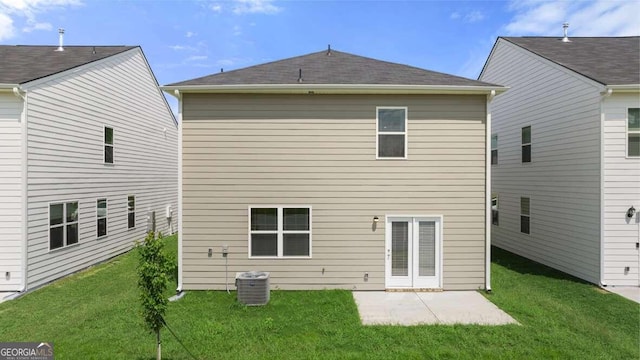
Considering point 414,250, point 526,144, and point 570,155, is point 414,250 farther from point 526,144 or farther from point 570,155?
point 526,144

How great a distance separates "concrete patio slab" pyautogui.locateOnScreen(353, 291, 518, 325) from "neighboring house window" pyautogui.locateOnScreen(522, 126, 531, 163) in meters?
6.08

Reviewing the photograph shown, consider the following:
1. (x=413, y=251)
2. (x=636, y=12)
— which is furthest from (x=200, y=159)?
(x=636, y=12)

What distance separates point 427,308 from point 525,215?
271 inches

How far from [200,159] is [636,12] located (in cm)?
1289

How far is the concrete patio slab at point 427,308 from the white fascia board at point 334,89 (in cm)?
472

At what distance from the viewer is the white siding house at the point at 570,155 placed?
796 centimetres

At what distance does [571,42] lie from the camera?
11.3 meters

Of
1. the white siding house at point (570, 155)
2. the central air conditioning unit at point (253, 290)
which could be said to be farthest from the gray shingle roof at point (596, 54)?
the central air conditioning unit at point (253, 290)

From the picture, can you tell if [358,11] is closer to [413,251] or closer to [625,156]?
[413,251]

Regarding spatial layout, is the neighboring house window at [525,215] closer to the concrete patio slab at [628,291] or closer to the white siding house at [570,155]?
the white siding house at [570,155]

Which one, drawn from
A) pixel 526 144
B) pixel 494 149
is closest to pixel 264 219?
pixel 526 144

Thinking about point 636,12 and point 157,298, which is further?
point 636,12

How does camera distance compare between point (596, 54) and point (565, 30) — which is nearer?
point (596, 54)

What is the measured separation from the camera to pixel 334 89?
7387 millimetres
